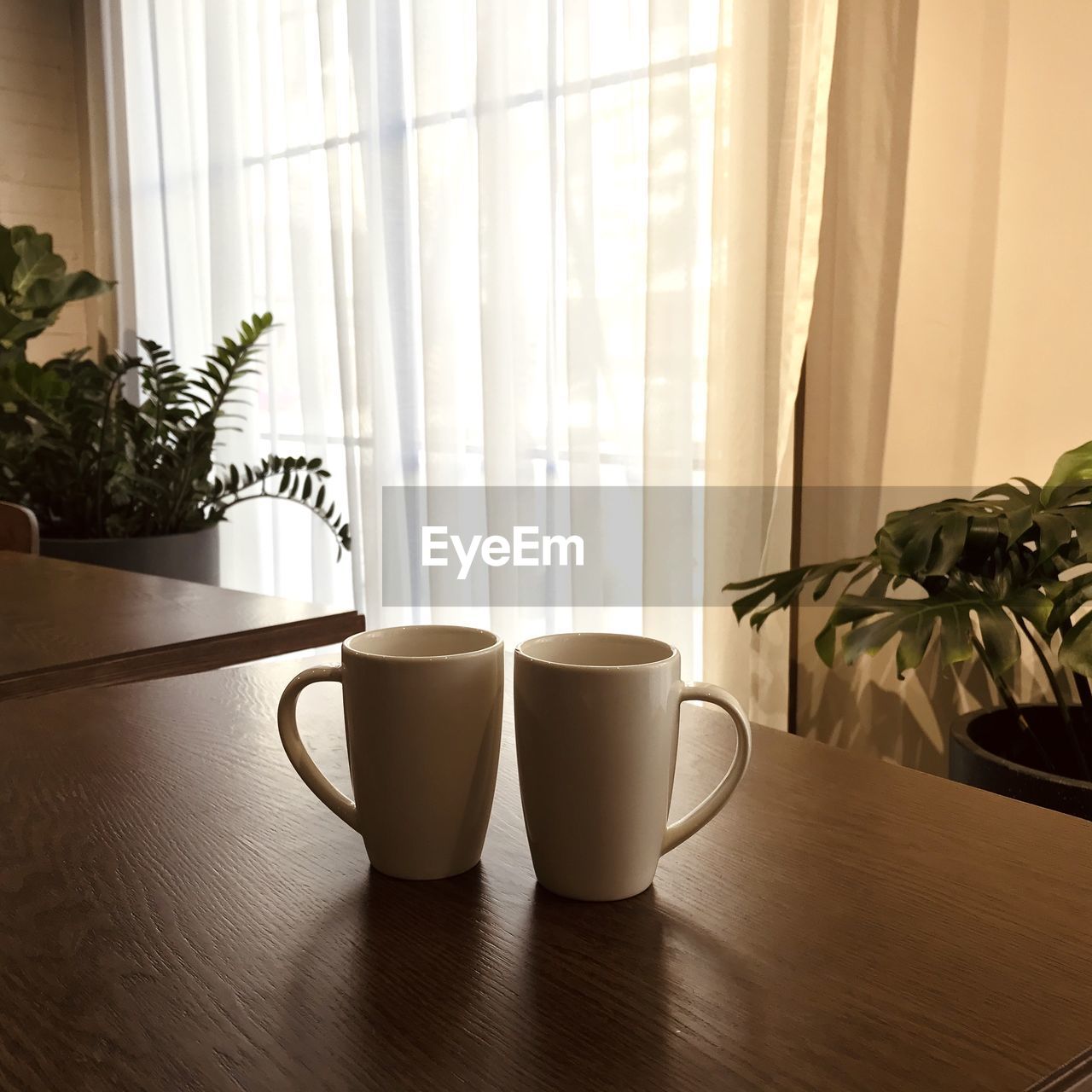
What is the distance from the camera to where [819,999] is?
43cm

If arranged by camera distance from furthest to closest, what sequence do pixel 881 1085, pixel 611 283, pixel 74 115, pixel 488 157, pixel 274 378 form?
pixel 74 115
pixel 274 378
pixel 488 157
pixel 611 283
pixel 881 1085

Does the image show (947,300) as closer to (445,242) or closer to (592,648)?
(445,242)

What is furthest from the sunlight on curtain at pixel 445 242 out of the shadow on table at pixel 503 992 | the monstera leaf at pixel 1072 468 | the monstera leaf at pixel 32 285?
the shadow on table at pixel 503 992

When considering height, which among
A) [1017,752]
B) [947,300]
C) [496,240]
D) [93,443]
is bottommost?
[1017,752]

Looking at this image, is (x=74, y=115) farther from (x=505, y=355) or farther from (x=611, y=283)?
(x=611, y=283)

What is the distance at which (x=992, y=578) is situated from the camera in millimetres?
1420

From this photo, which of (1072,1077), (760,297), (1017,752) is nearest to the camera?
(1072,1077)

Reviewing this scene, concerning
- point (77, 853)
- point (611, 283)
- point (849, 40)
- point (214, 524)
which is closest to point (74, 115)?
point (214, 524)

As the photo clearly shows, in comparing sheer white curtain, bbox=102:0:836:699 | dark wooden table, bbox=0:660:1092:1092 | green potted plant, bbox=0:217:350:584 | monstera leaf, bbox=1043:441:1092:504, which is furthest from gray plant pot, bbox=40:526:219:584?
dark wooden table, bbox=0:660:1092:1092

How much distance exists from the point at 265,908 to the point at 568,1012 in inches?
6.5

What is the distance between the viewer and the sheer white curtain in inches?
77.6

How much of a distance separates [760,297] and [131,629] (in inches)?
49.3

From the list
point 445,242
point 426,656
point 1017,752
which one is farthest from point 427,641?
point 445,242

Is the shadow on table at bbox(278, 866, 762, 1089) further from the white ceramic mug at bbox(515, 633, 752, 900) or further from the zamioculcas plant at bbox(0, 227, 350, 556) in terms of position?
the zamioculcas plant at bbox(0, 227, 350, 556)
